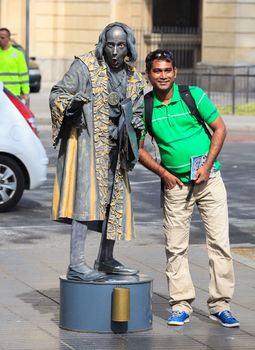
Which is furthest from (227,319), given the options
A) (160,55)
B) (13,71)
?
(13,71)

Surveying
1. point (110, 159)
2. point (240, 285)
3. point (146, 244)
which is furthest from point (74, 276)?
point (146, 244)

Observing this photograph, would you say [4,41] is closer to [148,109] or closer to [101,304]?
[148,109]

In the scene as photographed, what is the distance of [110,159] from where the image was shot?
27.0ft

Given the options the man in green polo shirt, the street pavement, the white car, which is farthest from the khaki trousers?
the white car

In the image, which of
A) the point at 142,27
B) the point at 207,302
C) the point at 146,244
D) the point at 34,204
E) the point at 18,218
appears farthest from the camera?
the point at 142,27

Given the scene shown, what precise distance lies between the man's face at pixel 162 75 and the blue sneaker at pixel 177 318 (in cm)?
150

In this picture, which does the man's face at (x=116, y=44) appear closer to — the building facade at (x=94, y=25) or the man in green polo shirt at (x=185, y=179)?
the man in green polo shirt at (x=185, y=179)

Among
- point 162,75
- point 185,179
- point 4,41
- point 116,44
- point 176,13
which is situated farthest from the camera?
point 176,13

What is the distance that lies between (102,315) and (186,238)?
846 millimetres

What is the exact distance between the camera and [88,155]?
811 cm

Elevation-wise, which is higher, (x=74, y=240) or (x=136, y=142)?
(x=136, y=142)

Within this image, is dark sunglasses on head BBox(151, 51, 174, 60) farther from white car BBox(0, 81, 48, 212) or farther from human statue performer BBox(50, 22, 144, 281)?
white car BBox(0, 81, 48, 212)

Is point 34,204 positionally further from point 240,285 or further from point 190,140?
point 190,140

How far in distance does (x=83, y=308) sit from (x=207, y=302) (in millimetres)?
1016
